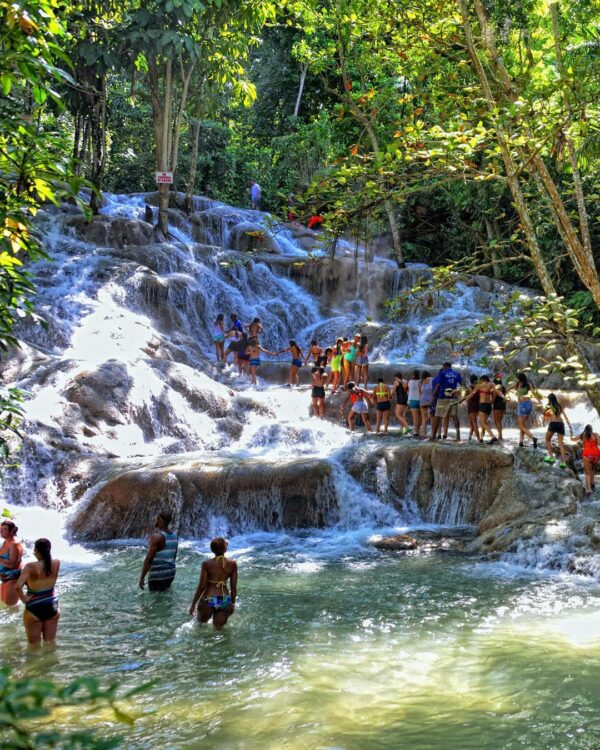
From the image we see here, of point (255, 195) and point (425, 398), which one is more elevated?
point (255, 195)

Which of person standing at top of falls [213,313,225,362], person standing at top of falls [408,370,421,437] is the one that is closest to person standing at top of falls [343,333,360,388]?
person standing at top of falls [408,370,421,437]

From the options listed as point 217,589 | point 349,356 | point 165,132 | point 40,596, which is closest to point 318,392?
point 349,356

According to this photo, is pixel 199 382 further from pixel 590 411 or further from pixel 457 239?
pixel 457 239

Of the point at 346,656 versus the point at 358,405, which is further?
the point at 358,405

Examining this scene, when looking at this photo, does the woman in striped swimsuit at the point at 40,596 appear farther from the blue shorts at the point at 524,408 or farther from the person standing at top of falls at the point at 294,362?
the person standing at top of falls at the point at 294,362

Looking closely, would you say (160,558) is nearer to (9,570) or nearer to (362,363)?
(9,570)

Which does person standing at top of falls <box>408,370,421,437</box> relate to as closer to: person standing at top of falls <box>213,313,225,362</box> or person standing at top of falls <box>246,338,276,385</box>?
person standing at top of falls <box>246,338,276,385</box>

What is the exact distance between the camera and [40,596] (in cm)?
717

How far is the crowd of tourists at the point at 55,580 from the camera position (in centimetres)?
716

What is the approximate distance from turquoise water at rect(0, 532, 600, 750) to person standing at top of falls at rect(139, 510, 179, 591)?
17 cm

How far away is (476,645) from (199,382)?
11227 mm

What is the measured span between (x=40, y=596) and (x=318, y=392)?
35.2 feet

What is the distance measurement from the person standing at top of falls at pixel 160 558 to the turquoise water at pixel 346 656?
174 millimetres

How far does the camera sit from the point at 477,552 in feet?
36.8
